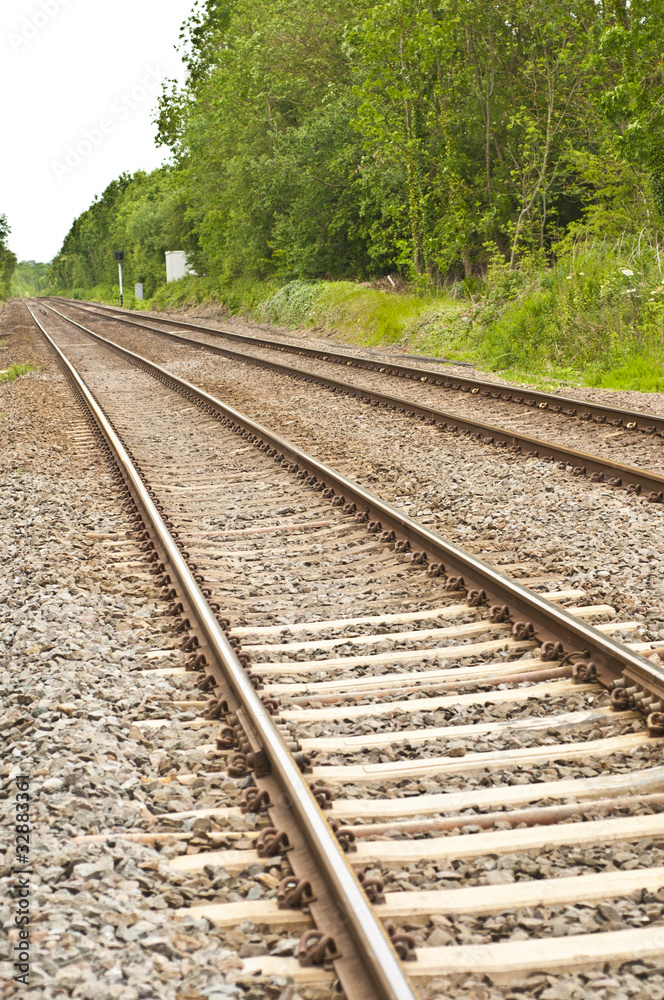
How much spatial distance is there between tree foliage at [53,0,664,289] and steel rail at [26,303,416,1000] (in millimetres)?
15619

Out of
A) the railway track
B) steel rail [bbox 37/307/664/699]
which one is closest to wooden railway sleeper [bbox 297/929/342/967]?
the railway track

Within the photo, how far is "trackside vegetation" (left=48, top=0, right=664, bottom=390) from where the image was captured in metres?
16.3

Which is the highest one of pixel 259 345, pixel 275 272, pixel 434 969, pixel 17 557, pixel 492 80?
pixel 492 80

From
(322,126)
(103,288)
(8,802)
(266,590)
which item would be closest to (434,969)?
(8,802)

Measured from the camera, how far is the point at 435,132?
78.9ft

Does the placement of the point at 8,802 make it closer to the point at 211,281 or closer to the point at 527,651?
the point at 527,651

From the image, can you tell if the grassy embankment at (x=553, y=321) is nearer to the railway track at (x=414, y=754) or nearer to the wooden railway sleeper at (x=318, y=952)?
the railway track at (x=414, y=754)

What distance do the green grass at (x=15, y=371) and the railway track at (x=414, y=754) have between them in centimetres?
1318

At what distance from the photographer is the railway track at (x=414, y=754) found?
8.69ft

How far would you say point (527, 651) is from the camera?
15.1ft

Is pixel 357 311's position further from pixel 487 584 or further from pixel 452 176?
pixel 487 584

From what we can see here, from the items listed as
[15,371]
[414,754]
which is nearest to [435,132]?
[15,371]

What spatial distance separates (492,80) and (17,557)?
20.3 meters

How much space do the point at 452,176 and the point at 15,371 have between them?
40.2 feet
